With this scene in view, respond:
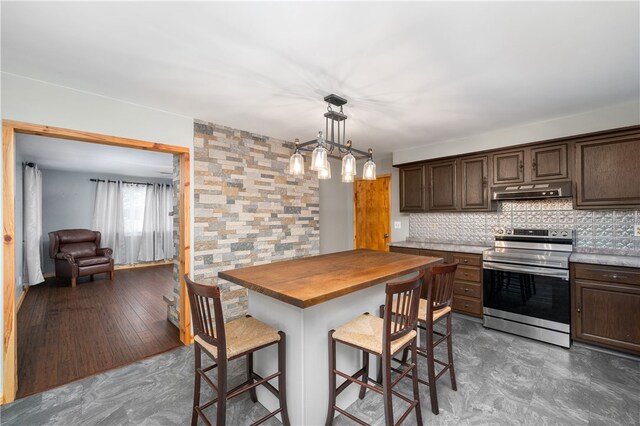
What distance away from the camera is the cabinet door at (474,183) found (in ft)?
12.0

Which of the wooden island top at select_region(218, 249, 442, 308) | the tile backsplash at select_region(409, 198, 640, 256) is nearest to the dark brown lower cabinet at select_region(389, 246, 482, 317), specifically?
the tile backsplash at select_region(409, 198, 640, 256)

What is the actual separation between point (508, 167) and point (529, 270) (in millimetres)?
1275

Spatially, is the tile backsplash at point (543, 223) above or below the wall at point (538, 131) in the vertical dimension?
below

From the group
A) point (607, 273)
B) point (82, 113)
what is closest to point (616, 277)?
point (607, 273)

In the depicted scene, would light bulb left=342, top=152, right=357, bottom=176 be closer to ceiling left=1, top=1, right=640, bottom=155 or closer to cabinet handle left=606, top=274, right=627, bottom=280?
ceiling left=1, top=1, right=640, bottom=155

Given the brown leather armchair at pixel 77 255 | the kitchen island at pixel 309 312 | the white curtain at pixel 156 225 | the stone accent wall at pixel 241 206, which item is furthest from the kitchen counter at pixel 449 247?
the white curtain at pixel 156 225

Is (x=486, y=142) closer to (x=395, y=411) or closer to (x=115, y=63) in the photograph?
(x=395, y=411)

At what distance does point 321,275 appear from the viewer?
75.9 inches

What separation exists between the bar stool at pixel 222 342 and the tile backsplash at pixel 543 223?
3.32m

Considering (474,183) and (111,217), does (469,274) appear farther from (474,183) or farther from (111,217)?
(111,217)

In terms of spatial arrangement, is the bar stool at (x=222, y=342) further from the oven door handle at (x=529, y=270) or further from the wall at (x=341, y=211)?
the wall at (x=341, y=211)

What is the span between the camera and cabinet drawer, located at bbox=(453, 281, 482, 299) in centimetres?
341

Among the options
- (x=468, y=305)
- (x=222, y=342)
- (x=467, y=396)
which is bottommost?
(x=467, y=396)

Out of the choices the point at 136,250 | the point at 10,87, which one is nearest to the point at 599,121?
the point at 10,87
